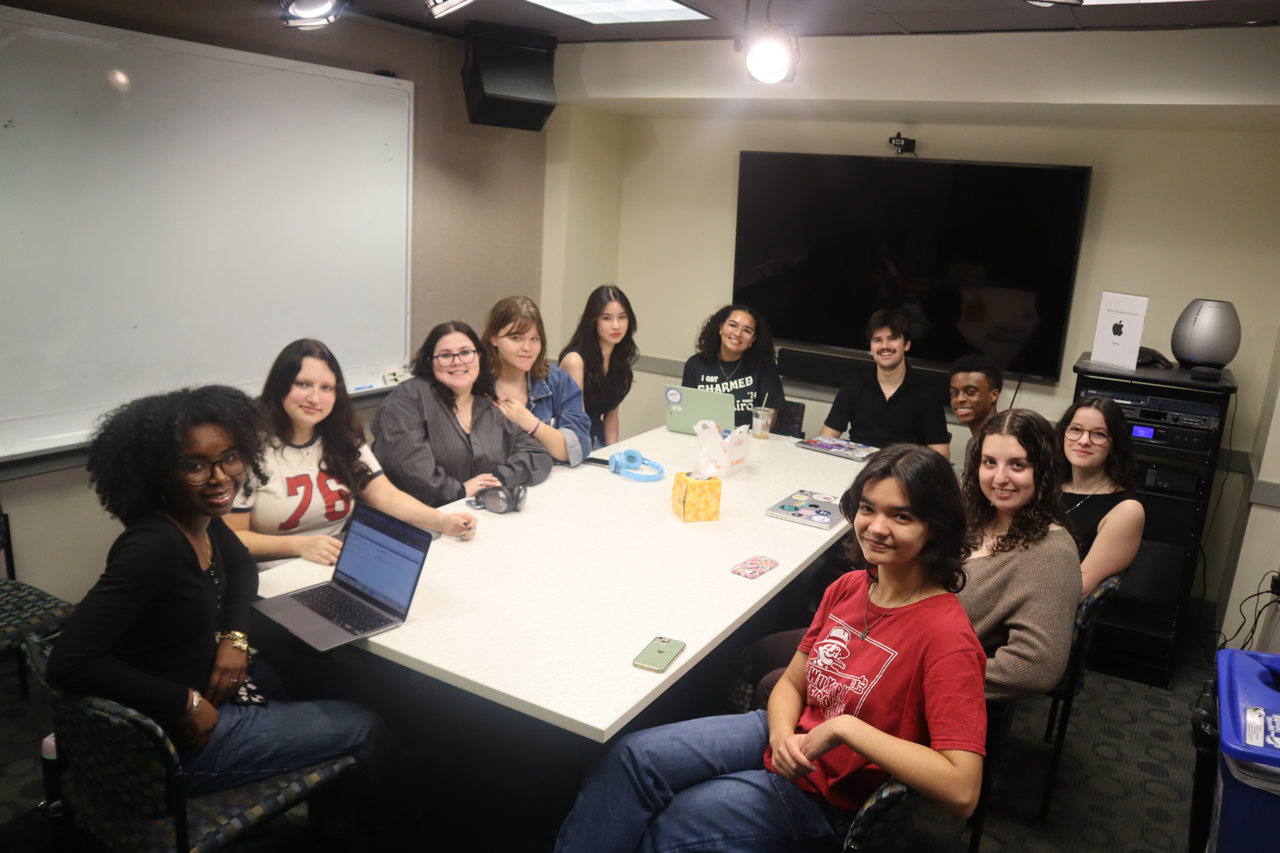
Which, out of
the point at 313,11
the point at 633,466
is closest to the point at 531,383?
the point at 633,466

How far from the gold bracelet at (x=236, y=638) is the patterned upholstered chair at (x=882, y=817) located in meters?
1.26

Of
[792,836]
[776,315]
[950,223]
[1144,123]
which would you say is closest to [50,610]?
[792,836]

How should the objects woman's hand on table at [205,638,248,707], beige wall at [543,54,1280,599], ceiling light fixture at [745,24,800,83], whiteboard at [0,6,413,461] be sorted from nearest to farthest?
woman's hand on table at [205,638,248,707] → whiteboard at [0,6,413,461] → ceiling light fixture at [745,24,800,83] → beige wall at [543,54,1280,599]

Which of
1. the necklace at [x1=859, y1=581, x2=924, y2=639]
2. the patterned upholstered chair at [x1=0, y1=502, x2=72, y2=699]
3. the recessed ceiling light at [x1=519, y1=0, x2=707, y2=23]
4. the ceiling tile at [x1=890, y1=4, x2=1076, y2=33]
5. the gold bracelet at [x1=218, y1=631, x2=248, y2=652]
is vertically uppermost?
the recessed ceiling light at [x1=519, y1=0, x2=707, y2=23]

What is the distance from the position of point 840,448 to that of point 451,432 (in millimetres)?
1742

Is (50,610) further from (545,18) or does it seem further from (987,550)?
(545,18)

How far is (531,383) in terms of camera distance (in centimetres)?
342

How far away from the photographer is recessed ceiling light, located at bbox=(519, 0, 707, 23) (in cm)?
380

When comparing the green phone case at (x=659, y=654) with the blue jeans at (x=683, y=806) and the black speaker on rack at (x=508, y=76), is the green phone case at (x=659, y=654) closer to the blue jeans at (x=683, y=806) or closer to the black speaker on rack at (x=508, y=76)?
the blue jeans at (x=683, y=806)

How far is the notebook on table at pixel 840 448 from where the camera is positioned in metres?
3.73

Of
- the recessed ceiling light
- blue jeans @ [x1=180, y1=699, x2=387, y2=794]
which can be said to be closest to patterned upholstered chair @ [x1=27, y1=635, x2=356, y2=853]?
blue jeans @ [x1=180, y1=699, x2=387, y2=794]

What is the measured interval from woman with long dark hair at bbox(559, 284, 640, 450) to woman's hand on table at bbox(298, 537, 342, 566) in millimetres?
1678

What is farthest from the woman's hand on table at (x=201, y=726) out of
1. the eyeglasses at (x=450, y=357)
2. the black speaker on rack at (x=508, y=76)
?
the black speaker on rack at (x=508, y=76)

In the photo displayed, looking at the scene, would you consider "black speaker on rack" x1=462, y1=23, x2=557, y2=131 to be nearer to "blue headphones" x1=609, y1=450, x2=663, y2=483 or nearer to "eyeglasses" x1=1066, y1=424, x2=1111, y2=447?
"blue headphones" x1=609, y1=450, x2=663, y2=483
